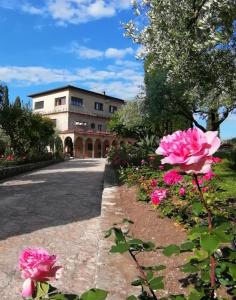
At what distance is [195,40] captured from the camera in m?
10.0

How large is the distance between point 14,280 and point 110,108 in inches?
2697

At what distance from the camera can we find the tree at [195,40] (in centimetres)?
955

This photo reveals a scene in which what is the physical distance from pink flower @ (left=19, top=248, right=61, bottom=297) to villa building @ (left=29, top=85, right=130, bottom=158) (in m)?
58.5

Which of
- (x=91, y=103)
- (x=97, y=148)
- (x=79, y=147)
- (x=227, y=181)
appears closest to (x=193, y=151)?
(x=227, y=181)

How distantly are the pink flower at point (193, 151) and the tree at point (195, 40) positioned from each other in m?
7.73

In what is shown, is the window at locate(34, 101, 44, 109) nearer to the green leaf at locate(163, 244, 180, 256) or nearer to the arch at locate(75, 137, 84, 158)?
the arch at locate(75, 137, 84, 158)

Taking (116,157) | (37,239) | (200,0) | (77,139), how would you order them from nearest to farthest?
(37,239)
(200,0)
(116,157)
(77,139)

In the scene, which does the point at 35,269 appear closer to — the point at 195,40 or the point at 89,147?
the point at 195,40

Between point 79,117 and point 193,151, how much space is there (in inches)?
2527

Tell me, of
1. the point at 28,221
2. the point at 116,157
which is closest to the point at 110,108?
the point at 116,157

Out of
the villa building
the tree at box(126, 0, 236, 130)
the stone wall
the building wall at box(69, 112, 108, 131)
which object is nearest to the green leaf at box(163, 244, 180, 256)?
the tree at box(126, 0, 236, 130)

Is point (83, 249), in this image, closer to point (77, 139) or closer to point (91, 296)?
point (91, 296)

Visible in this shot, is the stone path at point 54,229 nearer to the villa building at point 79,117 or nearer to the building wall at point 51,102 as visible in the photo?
the villa building at point 79,117

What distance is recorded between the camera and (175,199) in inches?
318
